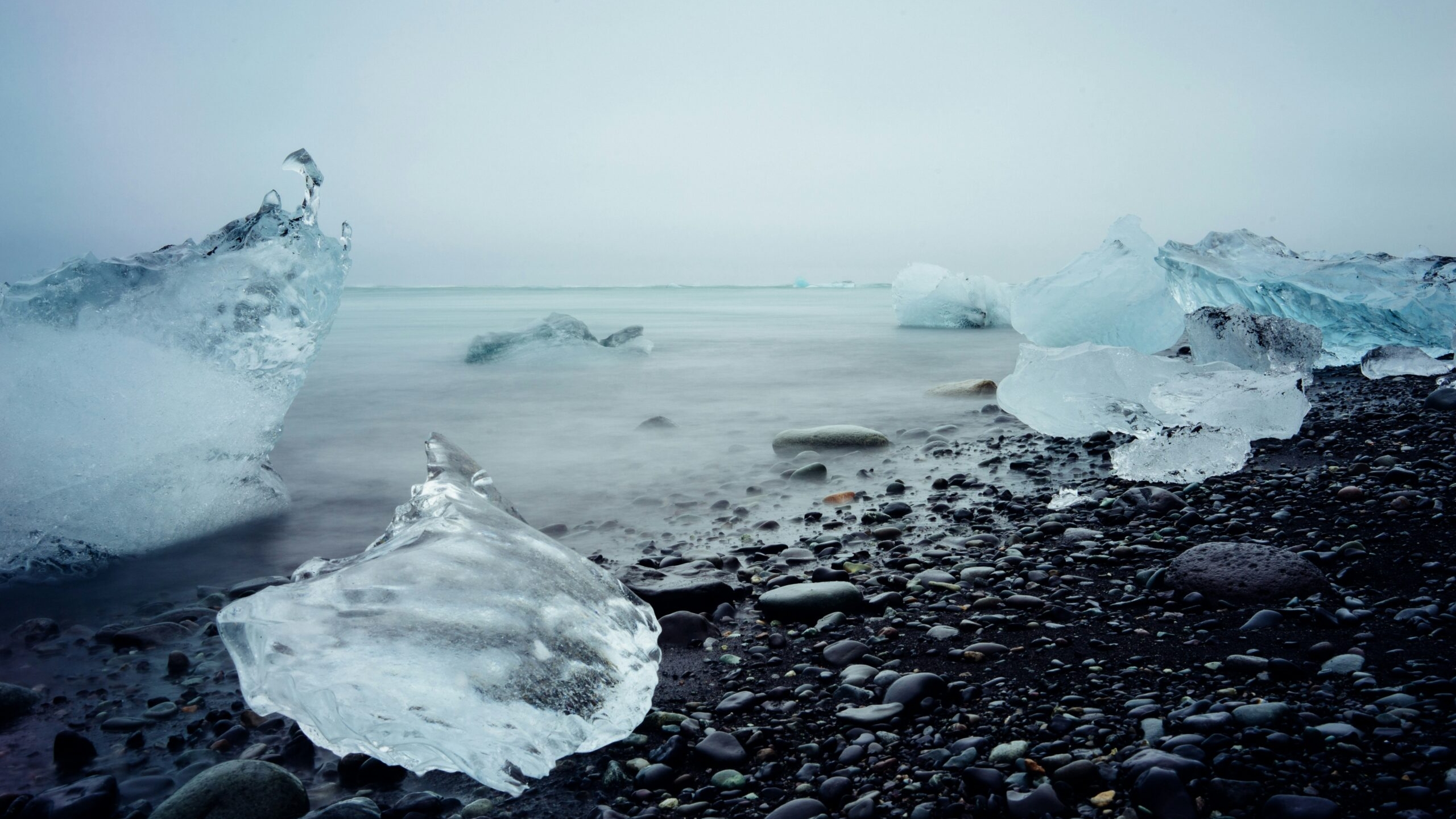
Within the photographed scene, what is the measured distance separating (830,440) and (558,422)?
2605mm

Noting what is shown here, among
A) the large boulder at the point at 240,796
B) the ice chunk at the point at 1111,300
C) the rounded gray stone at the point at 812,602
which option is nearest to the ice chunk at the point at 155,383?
the large boulder at the point at 240,796

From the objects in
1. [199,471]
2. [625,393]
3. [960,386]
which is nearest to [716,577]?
[199,471]

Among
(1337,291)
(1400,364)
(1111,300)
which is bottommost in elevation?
(1400,364)

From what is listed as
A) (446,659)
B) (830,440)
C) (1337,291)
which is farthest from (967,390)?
(446,659)

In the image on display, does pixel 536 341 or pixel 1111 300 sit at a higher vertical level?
pixel 1111 300

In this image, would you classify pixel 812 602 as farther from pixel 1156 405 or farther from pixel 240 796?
pixel 1156 405

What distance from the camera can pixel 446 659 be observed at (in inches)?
69.2

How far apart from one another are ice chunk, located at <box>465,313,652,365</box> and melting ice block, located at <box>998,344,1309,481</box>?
6932 mm

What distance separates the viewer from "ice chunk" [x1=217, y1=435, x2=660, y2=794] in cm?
167

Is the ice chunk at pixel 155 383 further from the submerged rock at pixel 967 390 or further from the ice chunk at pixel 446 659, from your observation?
the submerged rock at pixel 967 390

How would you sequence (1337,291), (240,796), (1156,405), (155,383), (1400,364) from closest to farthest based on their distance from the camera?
(240,796) < (155,383) < (1156,405) < (1400,364) < (1337,291)

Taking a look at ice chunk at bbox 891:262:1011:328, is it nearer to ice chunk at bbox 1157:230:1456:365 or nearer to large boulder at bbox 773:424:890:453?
ice chunk at bbox 1157:230:1456:365

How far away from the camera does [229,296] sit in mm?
3729

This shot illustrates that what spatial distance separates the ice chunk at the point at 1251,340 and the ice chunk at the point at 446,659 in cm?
578
